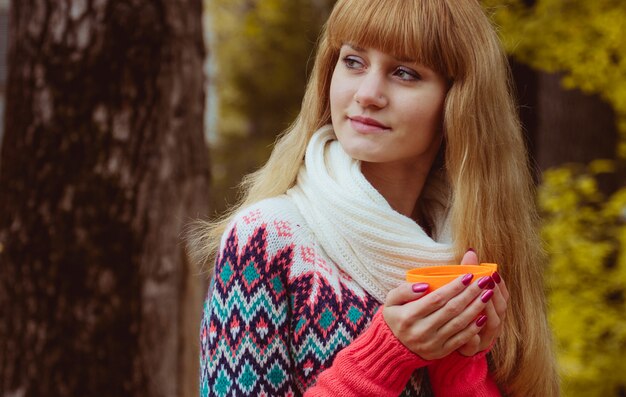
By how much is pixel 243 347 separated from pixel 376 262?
378 mm

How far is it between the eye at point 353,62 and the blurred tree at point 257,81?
1150cm

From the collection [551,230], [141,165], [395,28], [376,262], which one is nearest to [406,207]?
[376,262]

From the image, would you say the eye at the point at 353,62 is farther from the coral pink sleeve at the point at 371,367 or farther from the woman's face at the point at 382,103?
the coral pink sleeve at the point at 371,367

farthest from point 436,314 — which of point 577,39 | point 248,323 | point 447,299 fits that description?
point 577,39

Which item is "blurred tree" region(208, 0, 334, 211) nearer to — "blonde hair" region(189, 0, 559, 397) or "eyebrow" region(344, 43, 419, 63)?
"blonde hair" region(189, 0, 559, 397)

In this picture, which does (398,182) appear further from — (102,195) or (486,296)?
(102,195)

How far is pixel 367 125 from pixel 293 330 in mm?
500

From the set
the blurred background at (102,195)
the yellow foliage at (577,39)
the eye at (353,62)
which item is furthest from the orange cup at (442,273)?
the yellow foliage at (577,39)

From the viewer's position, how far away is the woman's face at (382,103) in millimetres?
2158

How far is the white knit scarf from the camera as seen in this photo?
2152 millimetres

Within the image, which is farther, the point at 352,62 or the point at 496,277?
the point at 352,62

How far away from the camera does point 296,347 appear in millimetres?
2072

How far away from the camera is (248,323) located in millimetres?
2004

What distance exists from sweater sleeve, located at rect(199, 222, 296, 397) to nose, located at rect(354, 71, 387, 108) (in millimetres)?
375
